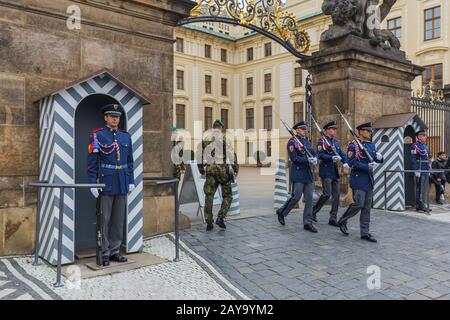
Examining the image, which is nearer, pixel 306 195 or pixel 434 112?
pixel 306 195

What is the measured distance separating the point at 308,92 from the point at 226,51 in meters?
36.3

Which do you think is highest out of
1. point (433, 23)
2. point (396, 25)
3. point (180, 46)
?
point (180, 46)

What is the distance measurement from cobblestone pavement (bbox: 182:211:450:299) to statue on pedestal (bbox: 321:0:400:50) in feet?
15.4

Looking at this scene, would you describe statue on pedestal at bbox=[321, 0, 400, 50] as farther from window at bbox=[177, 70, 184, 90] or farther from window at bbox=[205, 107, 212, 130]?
window at bbox=[205, 107, 212, 130]

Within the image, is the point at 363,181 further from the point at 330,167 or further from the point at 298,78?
the point at 298,78

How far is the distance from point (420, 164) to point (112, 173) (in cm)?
769

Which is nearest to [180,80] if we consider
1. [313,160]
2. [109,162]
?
[313,160]

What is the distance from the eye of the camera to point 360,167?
677cm

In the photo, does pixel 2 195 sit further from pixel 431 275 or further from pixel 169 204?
pixel 431 275

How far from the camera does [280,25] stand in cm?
1005

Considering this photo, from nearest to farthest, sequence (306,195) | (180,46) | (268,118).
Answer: (306,195) < (180,46) < (268,118)

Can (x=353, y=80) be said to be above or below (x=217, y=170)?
above

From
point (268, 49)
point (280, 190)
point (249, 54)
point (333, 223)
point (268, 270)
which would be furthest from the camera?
point (249, 54)

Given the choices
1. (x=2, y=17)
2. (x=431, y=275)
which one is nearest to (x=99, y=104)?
(x=2, y=17)
